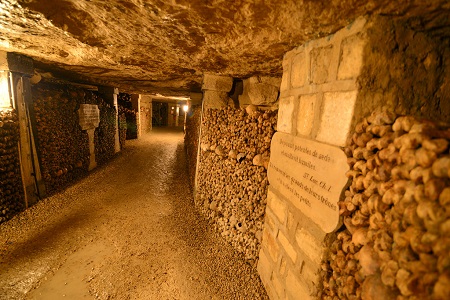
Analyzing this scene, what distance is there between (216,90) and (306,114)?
225cm

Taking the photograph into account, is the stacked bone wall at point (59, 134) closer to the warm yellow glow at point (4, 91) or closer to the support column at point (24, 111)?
the support column at point (24, 111)

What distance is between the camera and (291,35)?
5.16ft

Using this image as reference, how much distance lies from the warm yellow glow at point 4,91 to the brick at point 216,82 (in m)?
3.19

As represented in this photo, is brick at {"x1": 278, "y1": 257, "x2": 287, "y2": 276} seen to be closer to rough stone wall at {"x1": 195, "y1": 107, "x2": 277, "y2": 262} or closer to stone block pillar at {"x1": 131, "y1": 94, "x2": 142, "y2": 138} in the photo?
rough stone wall at {"x1": 195, "y1": 107, "x2": 277, "y2": 262}

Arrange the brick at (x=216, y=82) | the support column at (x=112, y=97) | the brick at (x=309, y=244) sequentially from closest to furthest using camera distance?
the brick at (x=309, y=244)
the brick at (x=216, y=82)
the support column at (x=112, y=97)

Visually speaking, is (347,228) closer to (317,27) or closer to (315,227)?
(315,227)

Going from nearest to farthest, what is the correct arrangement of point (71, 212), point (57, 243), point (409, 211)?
point (409, 211) → point (57, 243) → point (71, 212)

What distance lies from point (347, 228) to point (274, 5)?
1.43m

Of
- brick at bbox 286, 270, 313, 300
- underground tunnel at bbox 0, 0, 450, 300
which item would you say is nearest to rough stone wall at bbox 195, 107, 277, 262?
underground tunnel at bbox 0, 0, 450, 300

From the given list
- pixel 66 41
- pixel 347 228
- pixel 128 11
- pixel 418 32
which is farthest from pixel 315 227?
pixel 66 41

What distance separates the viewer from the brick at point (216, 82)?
349 cm

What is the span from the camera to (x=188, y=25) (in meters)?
1.60

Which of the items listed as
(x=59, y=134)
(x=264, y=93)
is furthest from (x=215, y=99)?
(x=59, y=134)

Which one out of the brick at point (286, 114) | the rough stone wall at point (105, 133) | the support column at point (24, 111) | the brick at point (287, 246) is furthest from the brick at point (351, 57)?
the rough stone wall at point (105, 133)
